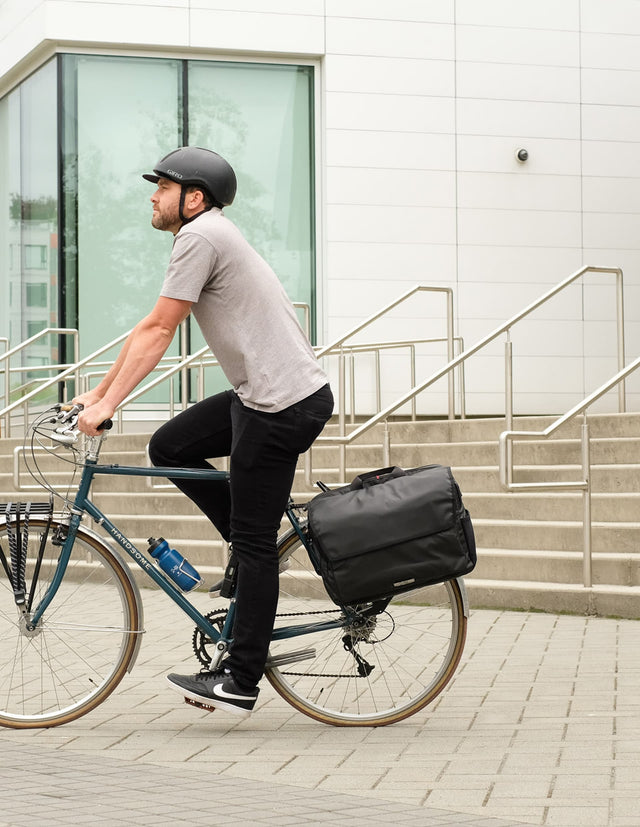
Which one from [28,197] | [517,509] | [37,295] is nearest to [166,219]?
[517,509]

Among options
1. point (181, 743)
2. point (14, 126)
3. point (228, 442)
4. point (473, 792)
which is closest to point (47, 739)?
point (181, 743)

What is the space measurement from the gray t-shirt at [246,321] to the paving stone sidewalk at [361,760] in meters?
1.10

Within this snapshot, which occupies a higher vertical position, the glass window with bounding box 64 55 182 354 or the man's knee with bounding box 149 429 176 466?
the glass window with bounding box 64 55 182 354

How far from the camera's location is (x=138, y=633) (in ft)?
14.9

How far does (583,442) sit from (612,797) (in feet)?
11.7

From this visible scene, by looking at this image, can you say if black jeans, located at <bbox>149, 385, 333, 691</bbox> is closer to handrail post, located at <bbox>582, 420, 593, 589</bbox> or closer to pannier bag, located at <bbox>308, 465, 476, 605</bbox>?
pannier bag, located at <bbox>308, 465, 476, 605</bbox>

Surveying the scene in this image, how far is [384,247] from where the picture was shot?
14633mm

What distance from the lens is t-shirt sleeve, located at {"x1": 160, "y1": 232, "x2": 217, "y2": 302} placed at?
4273 millimetres

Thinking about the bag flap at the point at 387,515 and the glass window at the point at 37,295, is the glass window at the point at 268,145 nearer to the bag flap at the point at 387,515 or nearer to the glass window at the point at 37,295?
the glass window at the point at 37,295

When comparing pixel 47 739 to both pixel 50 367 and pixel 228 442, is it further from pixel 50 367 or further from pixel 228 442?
pixel 50 367

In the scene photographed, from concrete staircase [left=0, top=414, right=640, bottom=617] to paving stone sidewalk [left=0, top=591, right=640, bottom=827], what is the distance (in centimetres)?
135

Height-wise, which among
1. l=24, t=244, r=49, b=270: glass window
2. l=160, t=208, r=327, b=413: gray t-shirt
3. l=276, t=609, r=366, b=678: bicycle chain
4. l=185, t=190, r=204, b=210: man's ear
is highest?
l=24, t=244, r=49, b=270: glass window

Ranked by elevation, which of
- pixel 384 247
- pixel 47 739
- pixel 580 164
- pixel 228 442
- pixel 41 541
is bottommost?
pixel 47 739

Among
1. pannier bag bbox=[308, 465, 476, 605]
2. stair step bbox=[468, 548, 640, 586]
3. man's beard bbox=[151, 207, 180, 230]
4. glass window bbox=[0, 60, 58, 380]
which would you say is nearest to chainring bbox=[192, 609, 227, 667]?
pannier bag bbox=[308, 465, 476, 605]
